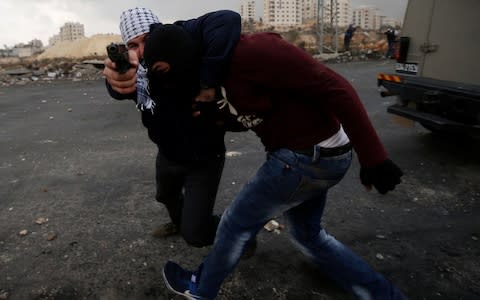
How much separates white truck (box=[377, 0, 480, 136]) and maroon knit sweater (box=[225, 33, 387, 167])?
3.15 metres

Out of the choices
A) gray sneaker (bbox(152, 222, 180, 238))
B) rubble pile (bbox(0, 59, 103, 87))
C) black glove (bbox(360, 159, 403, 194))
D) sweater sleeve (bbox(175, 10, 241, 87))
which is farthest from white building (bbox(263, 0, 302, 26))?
black glove (bbox(360, 159, 403, 194))

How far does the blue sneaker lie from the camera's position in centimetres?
224

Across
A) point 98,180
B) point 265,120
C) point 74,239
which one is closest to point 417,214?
point 265,120

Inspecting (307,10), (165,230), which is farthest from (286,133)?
(307,10)

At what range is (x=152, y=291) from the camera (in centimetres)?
256

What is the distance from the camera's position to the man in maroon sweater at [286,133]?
5.50 feet

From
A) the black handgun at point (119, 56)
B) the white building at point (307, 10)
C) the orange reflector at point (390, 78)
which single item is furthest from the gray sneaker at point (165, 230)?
the white building at point (307, 10)

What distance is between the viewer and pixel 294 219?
2.29 metres

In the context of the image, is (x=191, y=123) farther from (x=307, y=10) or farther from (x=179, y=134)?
(x=307, y=10)

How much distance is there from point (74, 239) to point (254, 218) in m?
1.89

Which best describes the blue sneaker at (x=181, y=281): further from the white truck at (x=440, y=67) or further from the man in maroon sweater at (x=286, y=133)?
the white truck at (x=440, y=67)

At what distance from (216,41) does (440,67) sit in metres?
4.01

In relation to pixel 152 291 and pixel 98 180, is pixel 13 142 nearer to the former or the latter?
pixel 98 180

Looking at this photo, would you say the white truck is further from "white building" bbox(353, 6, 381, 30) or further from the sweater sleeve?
"white building" bbox(353, 6, 381, 30)
